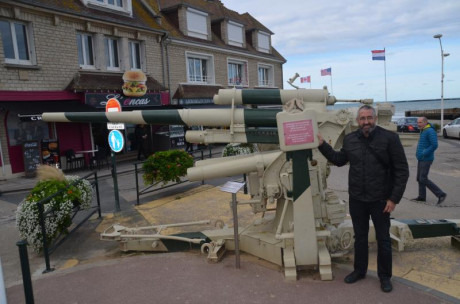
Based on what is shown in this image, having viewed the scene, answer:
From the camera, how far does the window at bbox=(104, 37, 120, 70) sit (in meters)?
15.3

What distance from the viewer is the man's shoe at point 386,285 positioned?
367 cm

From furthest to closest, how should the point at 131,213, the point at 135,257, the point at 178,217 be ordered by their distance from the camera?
the point at 131,213, the point at 178,217, the point at 135,257

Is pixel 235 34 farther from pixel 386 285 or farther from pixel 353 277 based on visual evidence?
pixel 386 285

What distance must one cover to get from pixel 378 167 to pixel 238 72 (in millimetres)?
20715

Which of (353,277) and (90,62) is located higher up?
(90,62)

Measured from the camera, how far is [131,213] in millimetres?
7344

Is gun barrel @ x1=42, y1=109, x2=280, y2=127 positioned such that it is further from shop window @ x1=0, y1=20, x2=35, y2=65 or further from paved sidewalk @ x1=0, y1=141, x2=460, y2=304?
shop window @ x1=0, y1=20, x2=35, y2=65

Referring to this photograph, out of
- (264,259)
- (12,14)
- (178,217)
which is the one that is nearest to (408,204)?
(264,259)

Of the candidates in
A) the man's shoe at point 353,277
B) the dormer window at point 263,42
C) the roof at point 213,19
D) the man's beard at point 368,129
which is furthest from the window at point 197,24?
the man's shoe at point 353,277

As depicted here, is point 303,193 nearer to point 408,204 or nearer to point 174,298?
point 174,298

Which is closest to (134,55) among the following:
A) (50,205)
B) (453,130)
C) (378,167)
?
(50,205)

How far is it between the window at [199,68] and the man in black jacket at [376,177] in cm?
1607

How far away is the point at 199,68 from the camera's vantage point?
20406 millimetres

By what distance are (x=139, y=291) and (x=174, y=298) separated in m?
0.47
